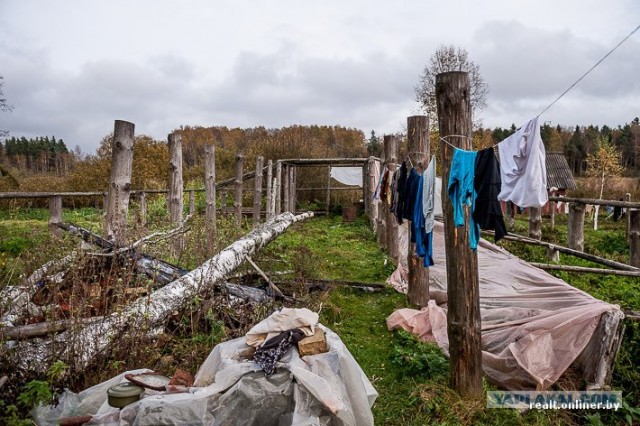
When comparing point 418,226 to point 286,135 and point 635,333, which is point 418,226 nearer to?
point 635,333

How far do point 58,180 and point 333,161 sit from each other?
16991mm

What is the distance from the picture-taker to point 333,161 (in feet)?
55.6

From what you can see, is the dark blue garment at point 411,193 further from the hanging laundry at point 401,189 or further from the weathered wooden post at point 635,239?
the weathered wooden post at point 635,239

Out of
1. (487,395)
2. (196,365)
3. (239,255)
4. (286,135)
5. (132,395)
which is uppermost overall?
(286,135)

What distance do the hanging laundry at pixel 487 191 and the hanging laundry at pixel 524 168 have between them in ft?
0.36

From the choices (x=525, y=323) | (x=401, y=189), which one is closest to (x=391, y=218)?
(x=401, y=189)

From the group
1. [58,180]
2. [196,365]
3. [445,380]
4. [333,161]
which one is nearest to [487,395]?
[445,380]

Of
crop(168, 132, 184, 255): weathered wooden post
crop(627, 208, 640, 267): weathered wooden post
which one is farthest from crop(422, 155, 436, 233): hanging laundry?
crop(627, 208, 640, 267): weathered wooden post

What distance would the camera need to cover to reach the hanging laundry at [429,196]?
17.2 ft

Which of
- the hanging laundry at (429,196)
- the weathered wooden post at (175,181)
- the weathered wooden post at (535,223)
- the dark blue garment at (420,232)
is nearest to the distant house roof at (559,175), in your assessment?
the weathered wooden post at (535,223)

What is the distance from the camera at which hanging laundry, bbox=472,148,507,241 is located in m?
3.82

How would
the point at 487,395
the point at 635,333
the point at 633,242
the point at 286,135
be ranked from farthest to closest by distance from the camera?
the point at 286,135 → the point at 633,242 → the point at 635,333 → the point at 487,395

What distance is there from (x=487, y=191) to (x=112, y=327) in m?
3.47

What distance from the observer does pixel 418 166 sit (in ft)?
21.6
